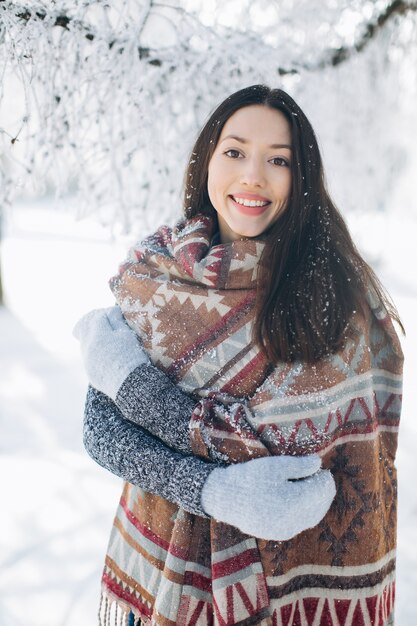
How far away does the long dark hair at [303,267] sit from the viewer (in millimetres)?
1227

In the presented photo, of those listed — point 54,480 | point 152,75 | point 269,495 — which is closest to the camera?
point 269,495

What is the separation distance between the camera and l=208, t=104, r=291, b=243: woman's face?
52.7 inches

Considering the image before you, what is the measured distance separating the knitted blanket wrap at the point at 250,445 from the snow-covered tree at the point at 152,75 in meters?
0.75

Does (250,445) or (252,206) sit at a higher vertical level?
(252,206)

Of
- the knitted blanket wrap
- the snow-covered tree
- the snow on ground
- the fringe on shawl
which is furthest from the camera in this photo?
the snow on ground

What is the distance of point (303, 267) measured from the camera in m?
1.31

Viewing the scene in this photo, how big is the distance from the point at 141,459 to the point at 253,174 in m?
0.72

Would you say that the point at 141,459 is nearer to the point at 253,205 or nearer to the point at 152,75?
the point at 253,205

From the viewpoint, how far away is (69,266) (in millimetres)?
10172

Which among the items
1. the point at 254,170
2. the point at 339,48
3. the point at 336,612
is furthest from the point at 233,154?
the point at 339,48

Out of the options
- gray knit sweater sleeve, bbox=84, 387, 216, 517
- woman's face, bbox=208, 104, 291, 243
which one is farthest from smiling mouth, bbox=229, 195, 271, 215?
gray knit sweater sleeve, bbox=84, 387, 216, 517

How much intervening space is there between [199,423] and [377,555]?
55 cm

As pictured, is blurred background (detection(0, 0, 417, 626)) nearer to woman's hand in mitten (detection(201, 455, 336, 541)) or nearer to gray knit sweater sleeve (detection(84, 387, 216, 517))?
gray knit sweater sleeve (detection(84, 387, 216, 517))

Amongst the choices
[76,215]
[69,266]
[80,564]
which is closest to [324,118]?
[76,215]
